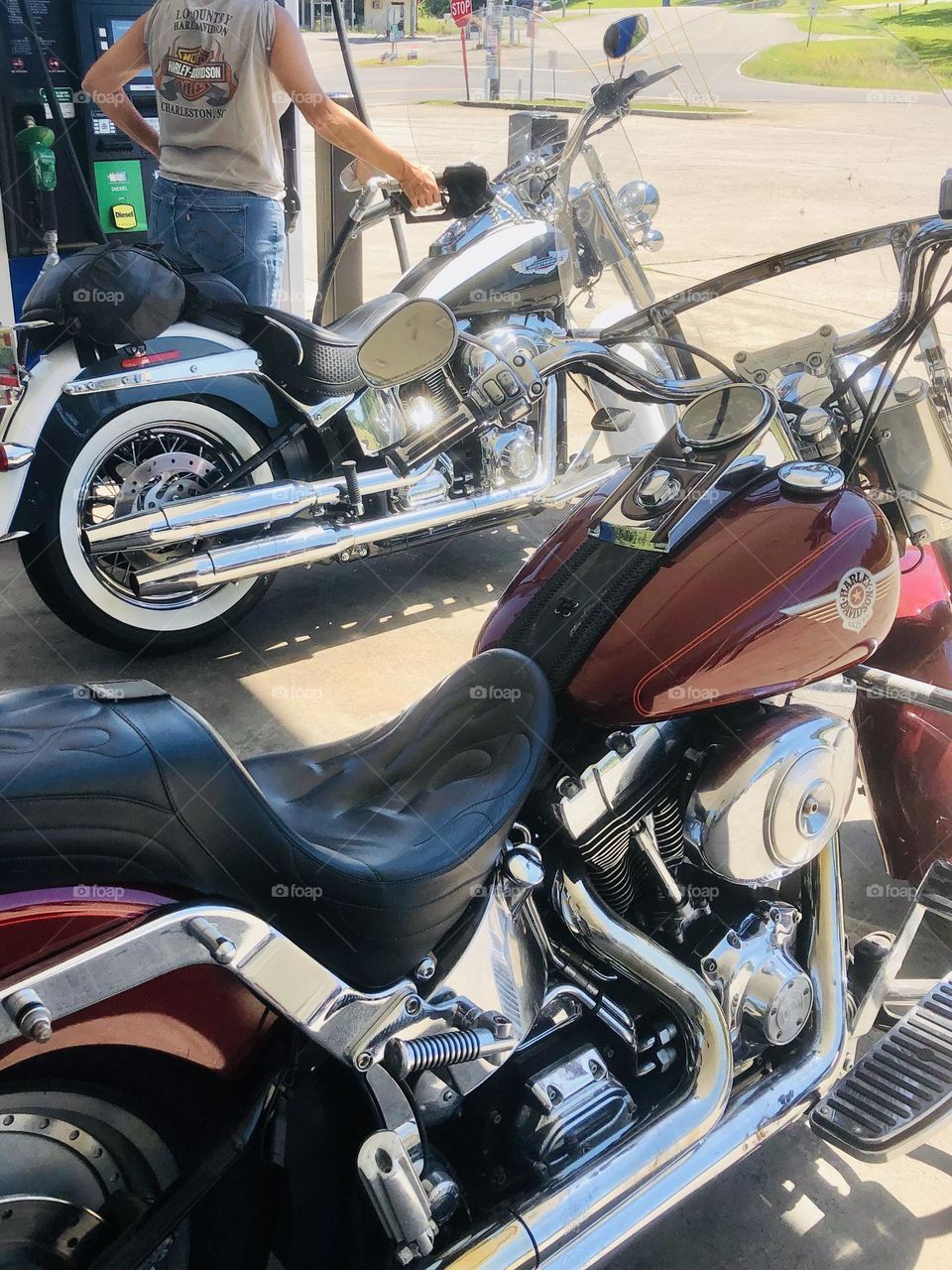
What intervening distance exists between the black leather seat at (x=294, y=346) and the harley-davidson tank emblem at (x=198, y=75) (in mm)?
758

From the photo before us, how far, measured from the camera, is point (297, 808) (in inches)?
61.9

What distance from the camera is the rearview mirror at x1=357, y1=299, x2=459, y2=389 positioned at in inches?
51.3

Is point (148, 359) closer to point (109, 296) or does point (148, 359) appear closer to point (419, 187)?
point (109, 296)

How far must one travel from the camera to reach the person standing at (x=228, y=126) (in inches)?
144

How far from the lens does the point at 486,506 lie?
3.91 meters

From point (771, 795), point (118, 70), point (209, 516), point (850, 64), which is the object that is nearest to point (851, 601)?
point (771, 795)

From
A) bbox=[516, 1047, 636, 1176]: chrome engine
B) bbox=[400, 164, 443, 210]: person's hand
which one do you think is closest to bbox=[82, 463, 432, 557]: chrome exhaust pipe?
bbox=[400, 164, 443, 210]: person's hand

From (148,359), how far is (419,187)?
3.41 ft

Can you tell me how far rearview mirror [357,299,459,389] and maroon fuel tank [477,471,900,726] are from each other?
0.47 m

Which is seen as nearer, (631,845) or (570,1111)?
(570,1111)

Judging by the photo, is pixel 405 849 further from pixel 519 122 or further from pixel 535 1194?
pixel 519 122

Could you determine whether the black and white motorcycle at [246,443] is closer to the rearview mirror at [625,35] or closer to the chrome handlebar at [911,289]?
the rearview mirror at [625,35]

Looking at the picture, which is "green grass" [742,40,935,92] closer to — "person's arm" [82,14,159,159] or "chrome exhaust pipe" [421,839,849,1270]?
"chrome exhaust pipe" [421,839,849,1270]

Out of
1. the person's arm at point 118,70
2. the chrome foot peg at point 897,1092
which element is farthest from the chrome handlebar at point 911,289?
the person's arm at point 118,70
